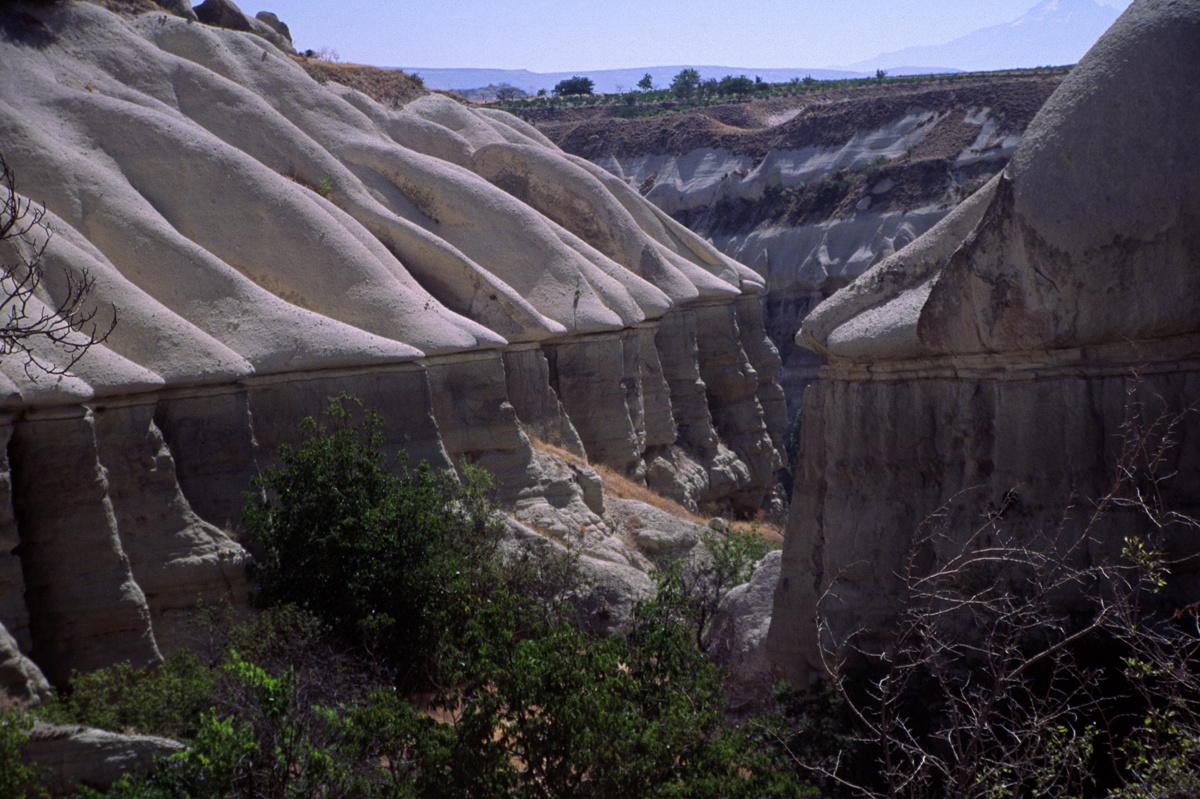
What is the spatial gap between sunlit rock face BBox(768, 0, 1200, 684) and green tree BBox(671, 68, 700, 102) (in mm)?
74419

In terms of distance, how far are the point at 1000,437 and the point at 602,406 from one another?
52.2ft

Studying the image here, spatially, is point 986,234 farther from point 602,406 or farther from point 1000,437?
point 602,406

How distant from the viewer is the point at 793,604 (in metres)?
9.17

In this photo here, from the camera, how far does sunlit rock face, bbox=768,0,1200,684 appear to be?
6590 millimetres

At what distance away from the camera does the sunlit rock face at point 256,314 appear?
10.2 m

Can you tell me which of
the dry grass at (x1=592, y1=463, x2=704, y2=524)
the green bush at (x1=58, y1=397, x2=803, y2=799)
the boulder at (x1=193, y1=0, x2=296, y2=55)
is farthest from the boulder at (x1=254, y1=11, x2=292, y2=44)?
the green bush at (x1=58, y1=397, x2=803, y2=799)

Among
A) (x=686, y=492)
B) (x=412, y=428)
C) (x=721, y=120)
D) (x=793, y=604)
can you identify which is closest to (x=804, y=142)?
(x=721, y=120)

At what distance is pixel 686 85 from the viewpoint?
81.4 m

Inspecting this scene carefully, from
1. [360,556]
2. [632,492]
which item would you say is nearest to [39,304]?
[360,556]

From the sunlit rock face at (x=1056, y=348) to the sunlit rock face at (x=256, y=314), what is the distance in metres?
6.92

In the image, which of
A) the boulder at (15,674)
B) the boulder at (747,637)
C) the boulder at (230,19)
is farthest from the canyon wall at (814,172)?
the boulder at (15,674)

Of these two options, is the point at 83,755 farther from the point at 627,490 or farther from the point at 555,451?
the point at 627,490

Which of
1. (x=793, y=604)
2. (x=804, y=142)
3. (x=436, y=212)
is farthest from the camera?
(x=804, y=142)

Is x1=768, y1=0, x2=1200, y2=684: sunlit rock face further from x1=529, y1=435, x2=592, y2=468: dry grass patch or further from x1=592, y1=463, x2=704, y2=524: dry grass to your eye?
x1=592, y1=463, x2=704, y2=524: dry grass
